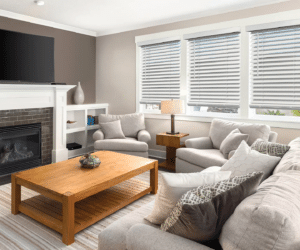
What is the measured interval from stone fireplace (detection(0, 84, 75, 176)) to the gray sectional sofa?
327 cm

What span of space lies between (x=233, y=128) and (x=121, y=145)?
1830 millimetres

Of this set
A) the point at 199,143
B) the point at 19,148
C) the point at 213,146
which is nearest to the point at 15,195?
the point at 19,148

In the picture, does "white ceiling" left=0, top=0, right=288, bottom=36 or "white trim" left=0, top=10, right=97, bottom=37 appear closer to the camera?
"white ceiling" left=0, top=0, right=288, bottom=36

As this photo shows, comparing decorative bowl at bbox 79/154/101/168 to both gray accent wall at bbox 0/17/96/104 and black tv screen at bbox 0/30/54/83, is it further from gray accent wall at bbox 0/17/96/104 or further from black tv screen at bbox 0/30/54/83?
gray accent wall at bbox 0/17/96/104

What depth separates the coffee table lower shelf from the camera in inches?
88.7

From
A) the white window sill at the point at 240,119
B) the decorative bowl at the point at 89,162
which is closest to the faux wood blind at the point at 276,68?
the white window sill at the point at 240,119

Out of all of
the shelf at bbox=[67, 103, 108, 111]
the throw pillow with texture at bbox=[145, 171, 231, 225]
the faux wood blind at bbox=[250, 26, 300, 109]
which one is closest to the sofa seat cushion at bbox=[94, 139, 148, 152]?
the shelf at bbox=[67, 103, 108, 111]

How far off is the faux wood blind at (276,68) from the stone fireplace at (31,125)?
130 inches

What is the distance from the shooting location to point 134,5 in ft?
12.9

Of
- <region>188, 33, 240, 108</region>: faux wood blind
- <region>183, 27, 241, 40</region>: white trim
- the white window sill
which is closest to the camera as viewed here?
the white window sill

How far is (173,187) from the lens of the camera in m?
1.27

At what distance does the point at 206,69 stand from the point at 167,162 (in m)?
1.77

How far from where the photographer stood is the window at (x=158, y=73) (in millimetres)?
4754

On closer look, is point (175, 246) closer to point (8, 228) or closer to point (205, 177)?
point (205, 177)
